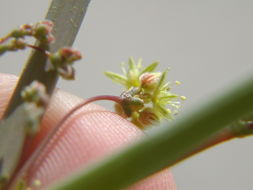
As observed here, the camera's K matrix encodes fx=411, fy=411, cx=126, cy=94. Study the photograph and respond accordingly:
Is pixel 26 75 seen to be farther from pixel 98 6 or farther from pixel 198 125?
pixel 98 6

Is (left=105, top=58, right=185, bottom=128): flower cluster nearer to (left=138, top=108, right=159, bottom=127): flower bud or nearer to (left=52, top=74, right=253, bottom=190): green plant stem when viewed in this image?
(left=138, top=108, right=159, bottom=127): flower bud

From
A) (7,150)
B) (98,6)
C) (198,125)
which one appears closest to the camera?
(198,125)

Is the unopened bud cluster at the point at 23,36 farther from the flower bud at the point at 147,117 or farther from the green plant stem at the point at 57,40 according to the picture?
the flower bud at the point at 147,117

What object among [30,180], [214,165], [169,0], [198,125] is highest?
[169,0]

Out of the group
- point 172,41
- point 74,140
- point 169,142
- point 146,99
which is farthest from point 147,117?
point 172,41

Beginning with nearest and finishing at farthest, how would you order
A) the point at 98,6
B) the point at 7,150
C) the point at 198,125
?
the point at 198,125, the point at 7,150, the point at 98,6

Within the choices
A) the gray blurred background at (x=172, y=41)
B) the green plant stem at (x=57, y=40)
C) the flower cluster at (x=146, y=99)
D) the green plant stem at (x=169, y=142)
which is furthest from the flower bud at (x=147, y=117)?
the gray blurred background at (x=172, y=41)

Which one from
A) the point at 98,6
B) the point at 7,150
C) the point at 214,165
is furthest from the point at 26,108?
the point at 214,165
